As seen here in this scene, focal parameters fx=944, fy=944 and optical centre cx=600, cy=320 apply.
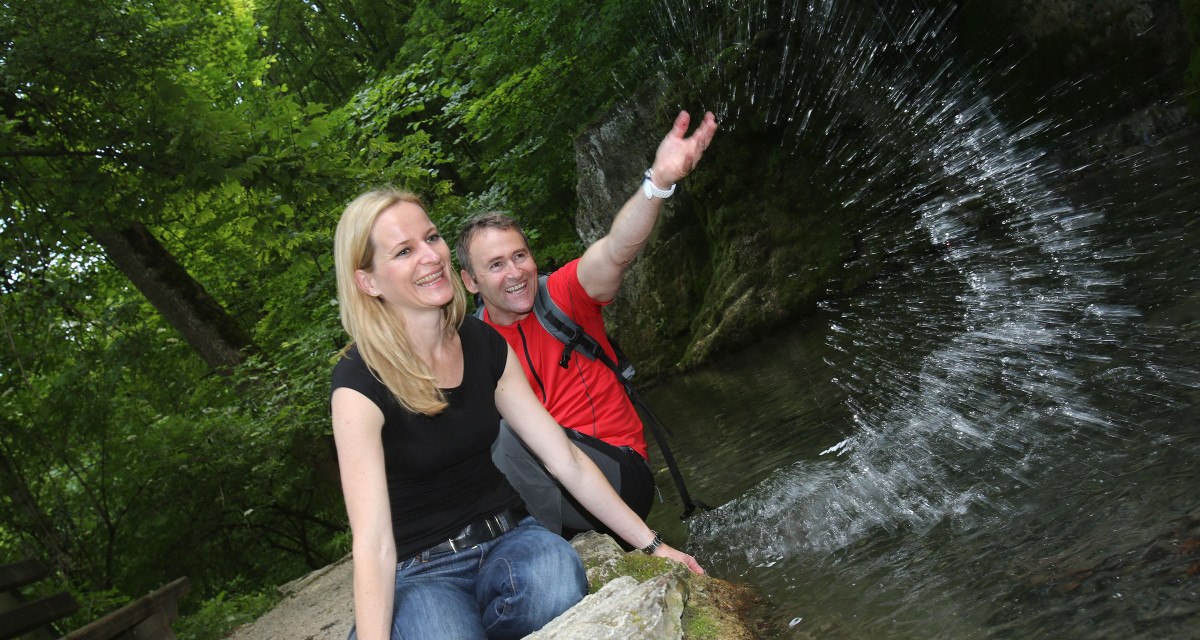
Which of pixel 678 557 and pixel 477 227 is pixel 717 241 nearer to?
pixel 477 227

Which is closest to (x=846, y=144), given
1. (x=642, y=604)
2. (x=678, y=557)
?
(x=678, y=557)

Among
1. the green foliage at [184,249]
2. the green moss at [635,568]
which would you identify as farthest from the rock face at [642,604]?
the green foliage at [184,249]

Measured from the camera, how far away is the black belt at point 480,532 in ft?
10.4

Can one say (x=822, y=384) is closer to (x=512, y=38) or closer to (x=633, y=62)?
(x=633, y=62)

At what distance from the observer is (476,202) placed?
623 inches

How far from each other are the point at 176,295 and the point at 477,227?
816 centimetres

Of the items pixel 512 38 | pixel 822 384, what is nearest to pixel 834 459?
pixel 822 384

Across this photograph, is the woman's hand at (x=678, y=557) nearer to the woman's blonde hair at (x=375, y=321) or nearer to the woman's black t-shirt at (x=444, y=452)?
the woman's black t-shirt at (x=444, y=452)

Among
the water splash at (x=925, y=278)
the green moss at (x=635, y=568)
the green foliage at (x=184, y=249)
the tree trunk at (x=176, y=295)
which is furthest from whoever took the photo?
the tree trunk at (x=176, y=295)

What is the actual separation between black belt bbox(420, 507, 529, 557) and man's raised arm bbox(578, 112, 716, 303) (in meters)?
1.03

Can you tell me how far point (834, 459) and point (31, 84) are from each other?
6220mm

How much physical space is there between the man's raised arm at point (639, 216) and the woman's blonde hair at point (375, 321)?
2.60ft

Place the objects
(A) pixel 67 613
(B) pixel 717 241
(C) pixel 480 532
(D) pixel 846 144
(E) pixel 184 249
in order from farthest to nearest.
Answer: (E) pixel 184 249
(B) pixel 717 241
(D) pixel 846 144
(A) pixel 67 613
(C) pixel 480 532

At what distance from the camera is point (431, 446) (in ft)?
10.2
